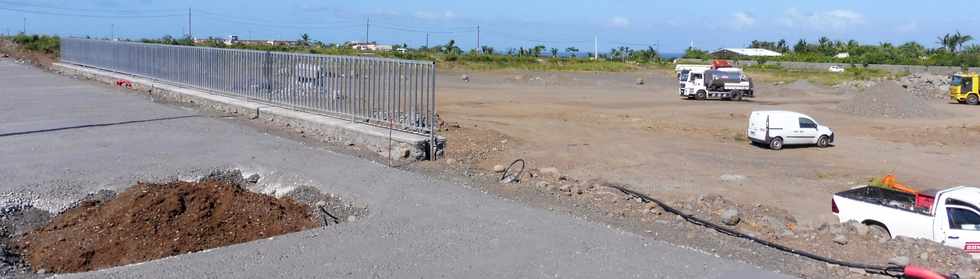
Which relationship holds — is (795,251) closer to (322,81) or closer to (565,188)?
(565,188)

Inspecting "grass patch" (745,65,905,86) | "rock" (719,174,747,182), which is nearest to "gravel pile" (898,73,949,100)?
"grass patch" (745,65,905,86)

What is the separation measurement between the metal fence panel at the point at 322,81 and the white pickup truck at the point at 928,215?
6305 mm

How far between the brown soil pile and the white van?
19.5 m

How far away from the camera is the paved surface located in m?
7.00

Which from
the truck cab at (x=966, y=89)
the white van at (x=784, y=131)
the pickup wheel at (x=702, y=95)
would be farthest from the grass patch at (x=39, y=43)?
the truck cab at (x=966, y=89)

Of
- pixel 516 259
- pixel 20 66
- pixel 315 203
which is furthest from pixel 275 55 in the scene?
pixel 20 66

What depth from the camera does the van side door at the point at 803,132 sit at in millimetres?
27000

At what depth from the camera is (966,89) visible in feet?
182

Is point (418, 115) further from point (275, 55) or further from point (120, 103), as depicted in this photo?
point (120, 103)

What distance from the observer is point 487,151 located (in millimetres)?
20672

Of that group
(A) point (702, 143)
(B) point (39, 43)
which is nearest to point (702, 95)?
(A) point (702, 143)

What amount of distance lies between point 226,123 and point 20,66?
98.9ft

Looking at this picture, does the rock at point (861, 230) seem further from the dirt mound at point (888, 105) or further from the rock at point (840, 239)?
the dirt mound at point (888, 105)

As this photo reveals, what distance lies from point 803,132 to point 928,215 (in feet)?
49.8
